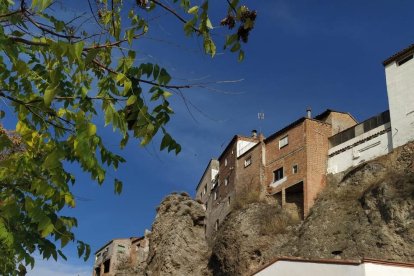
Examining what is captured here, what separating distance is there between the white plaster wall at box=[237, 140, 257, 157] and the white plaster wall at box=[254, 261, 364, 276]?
28.1 metres

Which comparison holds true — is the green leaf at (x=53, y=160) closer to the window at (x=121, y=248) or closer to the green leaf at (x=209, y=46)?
the green leaf at (x=209, y=46)

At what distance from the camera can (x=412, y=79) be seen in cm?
3359

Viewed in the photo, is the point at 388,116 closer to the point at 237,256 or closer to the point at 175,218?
the point at 237,256

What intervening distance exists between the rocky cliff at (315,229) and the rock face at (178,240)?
0.08 meters

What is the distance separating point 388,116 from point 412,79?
300cm

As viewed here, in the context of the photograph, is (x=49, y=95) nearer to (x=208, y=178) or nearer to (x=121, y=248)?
(x=208, y=178)

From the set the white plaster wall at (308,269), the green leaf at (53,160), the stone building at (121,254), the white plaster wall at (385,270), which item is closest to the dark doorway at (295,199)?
the white plaster wall at (308,269)

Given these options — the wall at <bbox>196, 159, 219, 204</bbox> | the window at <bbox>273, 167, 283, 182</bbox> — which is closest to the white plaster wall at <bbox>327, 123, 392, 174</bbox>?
the window at <bbox>273, 167, 283, 182</bbox>

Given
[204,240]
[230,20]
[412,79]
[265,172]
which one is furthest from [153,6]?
[204,240]

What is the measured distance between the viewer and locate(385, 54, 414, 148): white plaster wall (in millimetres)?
32781

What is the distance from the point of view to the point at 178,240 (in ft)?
149

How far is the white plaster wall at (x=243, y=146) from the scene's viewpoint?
1882 inches

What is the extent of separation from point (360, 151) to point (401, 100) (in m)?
4.44

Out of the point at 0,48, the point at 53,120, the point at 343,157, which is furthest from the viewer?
the point at 343,157
